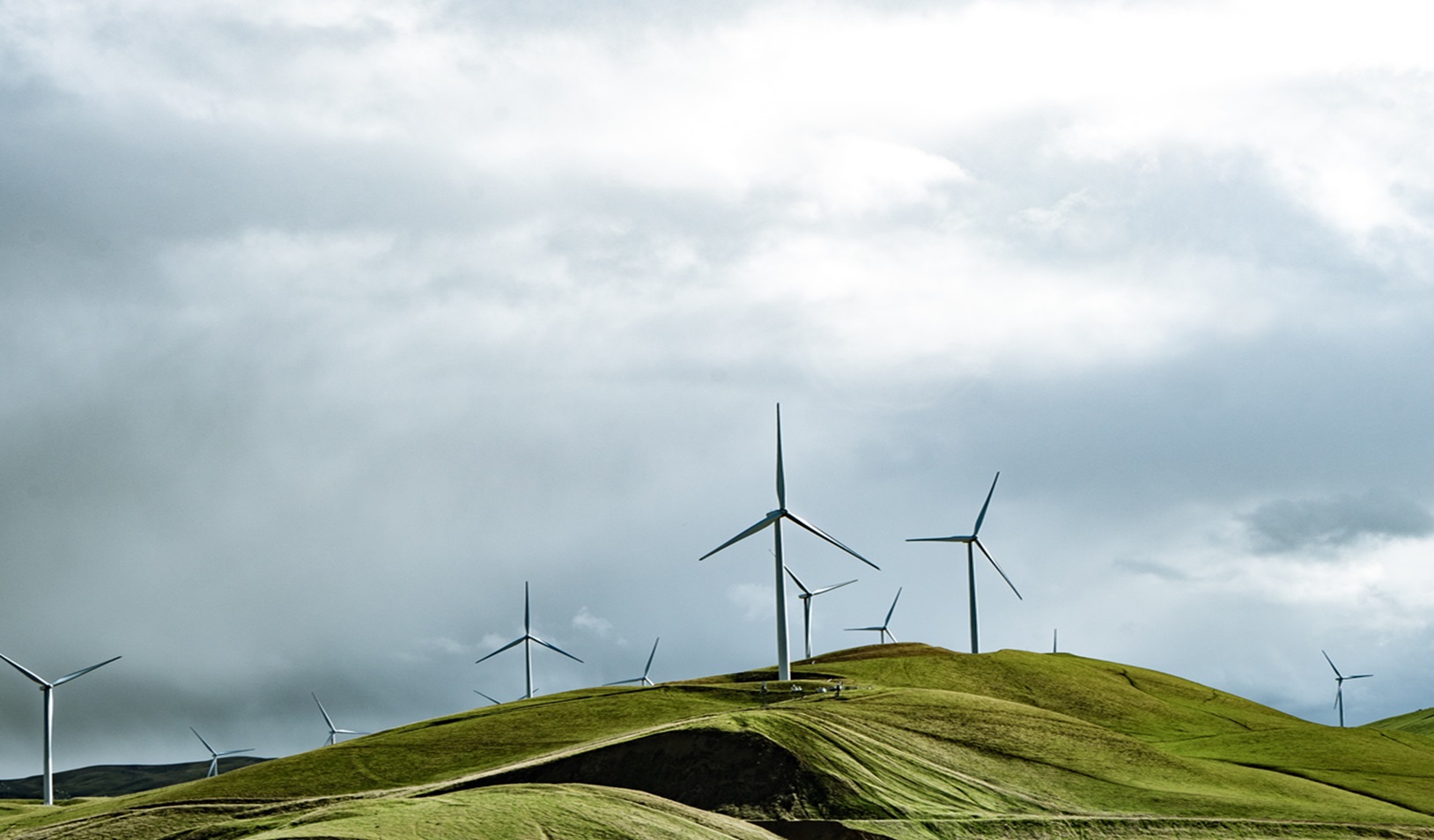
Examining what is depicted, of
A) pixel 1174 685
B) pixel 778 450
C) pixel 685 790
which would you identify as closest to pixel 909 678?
pixel 778 450

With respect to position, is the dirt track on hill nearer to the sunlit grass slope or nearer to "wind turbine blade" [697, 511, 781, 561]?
"wind turbine blade" [697, 511, 781, 561]

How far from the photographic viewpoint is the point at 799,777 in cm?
6334

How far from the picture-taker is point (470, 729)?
91812mm

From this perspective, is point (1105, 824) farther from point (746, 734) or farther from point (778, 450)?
point (778, 450)

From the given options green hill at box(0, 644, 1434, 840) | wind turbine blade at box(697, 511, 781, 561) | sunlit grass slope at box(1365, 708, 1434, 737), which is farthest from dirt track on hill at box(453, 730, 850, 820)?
sunlit grass slope at box(1365, 708, 1434, 737)

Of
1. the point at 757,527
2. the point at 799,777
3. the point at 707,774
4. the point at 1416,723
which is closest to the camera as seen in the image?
the point at 799,777

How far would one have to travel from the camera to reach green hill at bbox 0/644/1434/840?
52688mm

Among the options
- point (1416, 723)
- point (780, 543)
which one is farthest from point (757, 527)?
point (1416, 723)

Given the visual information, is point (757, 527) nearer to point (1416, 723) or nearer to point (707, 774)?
point (707, 774)

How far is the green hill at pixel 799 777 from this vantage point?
173ft

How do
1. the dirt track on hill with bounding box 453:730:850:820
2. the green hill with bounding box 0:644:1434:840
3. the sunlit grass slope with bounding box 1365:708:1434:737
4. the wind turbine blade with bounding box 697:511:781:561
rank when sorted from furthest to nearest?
1. the sunlit grass slope with bounding box 1365:708:1434:737
2. the wind turbine blade with bounding box 697:511:781:561
3. the dirt track on hill with bounding box 453:730:850:820
4. the green hill with bounding box 0:644:1434:840

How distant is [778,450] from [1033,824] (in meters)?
52.4

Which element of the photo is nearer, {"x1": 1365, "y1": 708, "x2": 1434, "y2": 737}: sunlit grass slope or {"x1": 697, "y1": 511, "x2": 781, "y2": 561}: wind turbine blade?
{"x1": 697, "y1": 511, "x2": 781, "y2": 561}: wind turbine blade

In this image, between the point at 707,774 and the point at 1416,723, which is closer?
the point at 707,774
